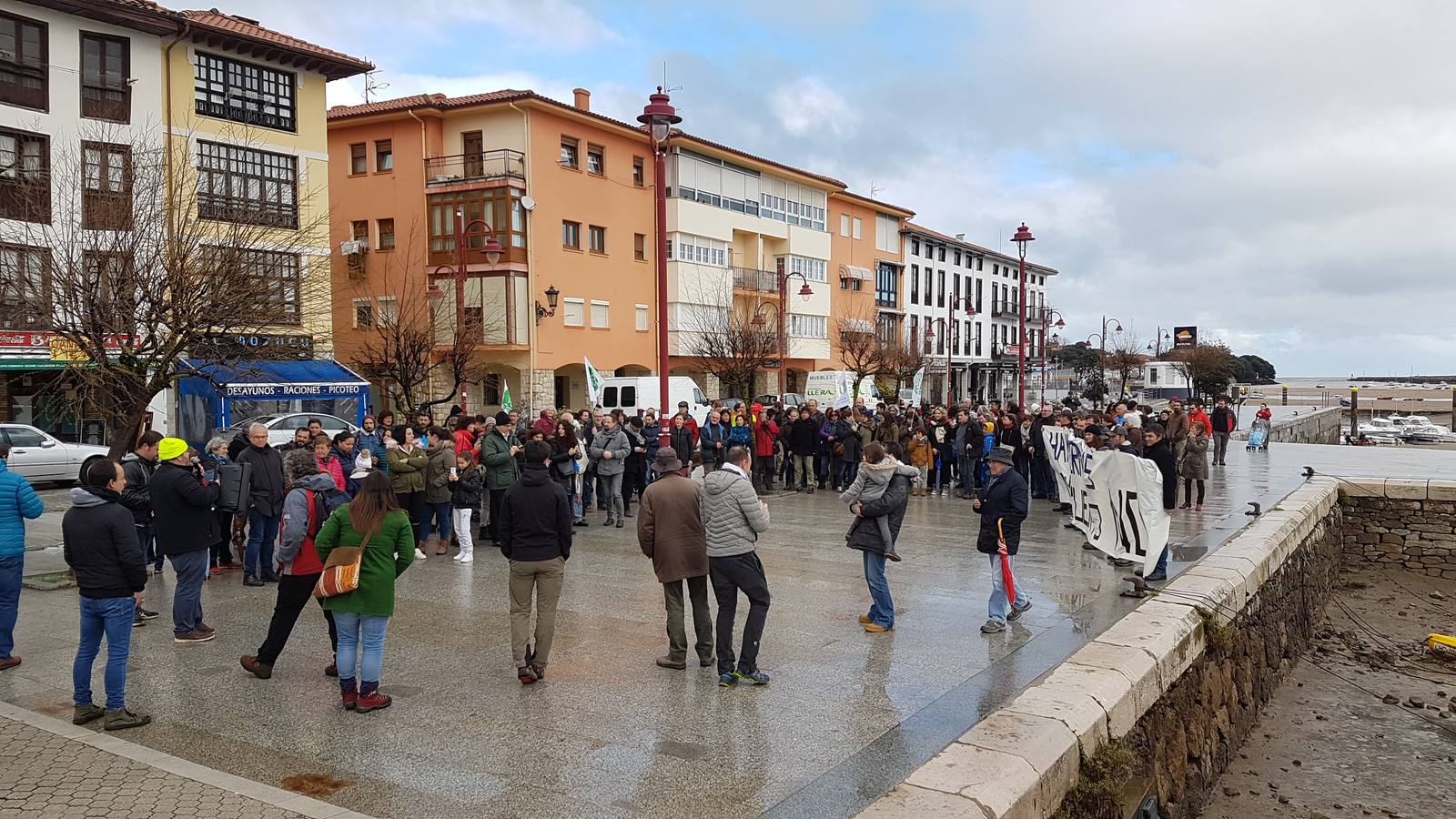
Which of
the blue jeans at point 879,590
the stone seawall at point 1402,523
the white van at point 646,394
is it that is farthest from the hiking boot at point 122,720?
the white van at point 646,394

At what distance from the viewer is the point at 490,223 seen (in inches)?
1367

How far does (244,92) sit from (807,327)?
1159 inches

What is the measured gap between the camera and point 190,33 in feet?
87.6

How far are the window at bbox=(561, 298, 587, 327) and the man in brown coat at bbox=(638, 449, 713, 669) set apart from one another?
30.4m

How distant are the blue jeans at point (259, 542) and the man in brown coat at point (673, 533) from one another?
5096 mm

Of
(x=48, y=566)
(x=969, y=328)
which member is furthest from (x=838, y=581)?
(x=969, y=328)

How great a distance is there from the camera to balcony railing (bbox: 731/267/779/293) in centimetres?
4594

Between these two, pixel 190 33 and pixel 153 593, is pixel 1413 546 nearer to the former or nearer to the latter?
pixel 153 593

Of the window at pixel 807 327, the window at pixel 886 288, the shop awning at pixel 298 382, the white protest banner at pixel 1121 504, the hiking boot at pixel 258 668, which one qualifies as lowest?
the hiking boot at pixel 258 668

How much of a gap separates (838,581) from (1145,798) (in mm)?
4010

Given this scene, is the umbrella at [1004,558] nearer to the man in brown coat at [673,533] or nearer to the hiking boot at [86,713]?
the man in brown coat at [673,533]

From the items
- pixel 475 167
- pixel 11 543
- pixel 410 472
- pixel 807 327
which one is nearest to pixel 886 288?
pixel 807 327

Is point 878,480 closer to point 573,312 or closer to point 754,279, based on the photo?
point 573,312

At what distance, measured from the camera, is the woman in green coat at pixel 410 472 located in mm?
11211
